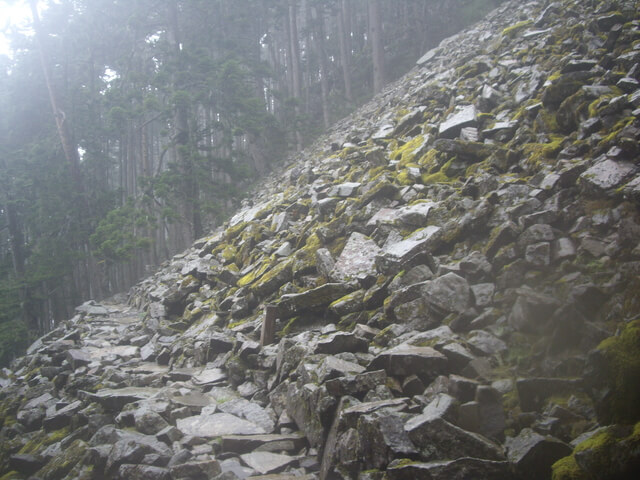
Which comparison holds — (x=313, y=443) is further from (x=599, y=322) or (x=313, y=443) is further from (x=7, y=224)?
(x=7, y=224)

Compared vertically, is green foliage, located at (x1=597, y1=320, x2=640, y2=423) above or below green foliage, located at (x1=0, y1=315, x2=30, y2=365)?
above

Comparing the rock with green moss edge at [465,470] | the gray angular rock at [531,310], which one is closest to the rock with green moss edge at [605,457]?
the rock with green moss edge at [465,470]

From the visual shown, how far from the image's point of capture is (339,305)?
6.27 meters

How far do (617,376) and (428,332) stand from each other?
181cm

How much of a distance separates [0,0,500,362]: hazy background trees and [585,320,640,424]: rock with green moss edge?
16.6 m

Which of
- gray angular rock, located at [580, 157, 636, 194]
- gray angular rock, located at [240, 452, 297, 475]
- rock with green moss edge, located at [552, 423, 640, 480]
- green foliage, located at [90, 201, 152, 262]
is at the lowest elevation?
green foliage, located at [90, 201, 152, 262]

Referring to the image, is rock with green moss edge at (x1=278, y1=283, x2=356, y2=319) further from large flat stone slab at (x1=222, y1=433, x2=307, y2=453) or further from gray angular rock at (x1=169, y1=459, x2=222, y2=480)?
gray angular rock at (x1=169, y1=459, x2=222, y2=480)

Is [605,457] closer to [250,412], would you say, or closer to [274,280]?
[250,412]

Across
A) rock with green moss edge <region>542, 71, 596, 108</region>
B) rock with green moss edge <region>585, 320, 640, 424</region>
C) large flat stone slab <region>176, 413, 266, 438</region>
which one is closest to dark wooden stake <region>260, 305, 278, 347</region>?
large flat stone slab <region>176, 413, 266, 438</region>

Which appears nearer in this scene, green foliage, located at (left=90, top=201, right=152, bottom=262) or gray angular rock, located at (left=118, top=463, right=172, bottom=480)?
gray angular rock, located at (left=118, top=463, right=172, bottom=480)

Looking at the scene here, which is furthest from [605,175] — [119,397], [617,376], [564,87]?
[119,397]

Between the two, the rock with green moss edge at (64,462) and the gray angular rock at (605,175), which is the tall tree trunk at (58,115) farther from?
the gray angular rock at (605,175)

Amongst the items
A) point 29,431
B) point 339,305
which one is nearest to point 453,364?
point 339,305

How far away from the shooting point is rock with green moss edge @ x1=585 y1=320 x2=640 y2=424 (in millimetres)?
3154
